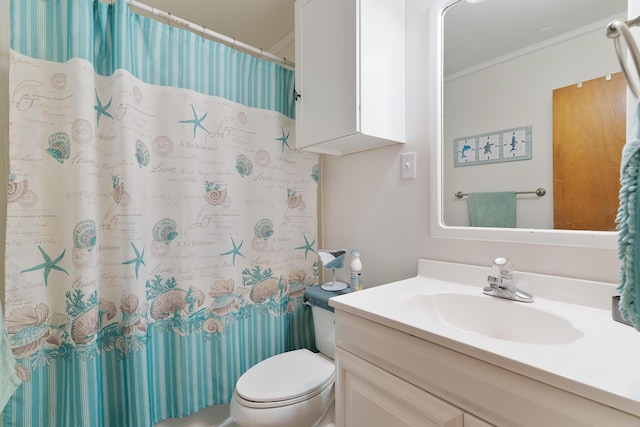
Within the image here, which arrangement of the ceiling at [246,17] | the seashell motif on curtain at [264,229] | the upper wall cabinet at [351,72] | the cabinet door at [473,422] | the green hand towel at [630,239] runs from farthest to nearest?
the ceiling at [246,17] < the seashell motif on curtain at [264,229] < the upper wall cabinet at [351,72] < the cabinet door at [473,422] < the green hand towel at [630,239]

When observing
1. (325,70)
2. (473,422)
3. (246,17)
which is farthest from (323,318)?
(246,17)

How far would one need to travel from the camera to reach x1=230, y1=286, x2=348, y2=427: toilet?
102cm

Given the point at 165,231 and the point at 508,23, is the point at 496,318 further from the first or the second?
the point at 165,231

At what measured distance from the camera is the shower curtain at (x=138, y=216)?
3.22 ft

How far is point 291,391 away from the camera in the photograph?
3.53ft

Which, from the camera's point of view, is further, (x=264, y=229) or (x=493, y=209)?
(x=264, y=229)

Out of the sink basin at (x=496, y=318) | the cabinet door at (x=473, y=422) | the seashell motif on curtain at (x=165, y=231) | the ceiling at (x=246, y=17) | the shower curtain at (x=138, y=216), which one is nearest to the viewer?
the cabinet door at (x=473, y=422)

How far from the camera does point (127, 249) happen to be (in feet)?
3.66

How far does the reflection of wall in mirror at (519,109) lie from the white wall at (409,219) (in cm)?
9

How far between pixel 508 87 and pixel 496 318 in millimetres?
811

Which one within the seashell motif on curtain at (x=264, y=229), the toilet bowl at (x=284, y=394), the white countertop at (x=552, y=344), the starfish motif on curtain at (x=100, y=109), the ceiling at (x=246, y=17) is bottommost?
the toilet bowl at (x=284, y=394)

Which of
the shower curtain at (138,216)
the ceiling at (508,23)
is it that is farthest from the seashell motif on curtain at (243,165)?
the ceiling at (508,23)

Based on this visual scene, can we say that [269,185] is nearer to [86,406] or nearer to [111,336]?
[111,336]

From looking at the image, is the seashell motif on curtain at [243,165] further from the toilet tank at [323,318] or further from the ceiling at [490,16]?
the ceiling at [490,16]
